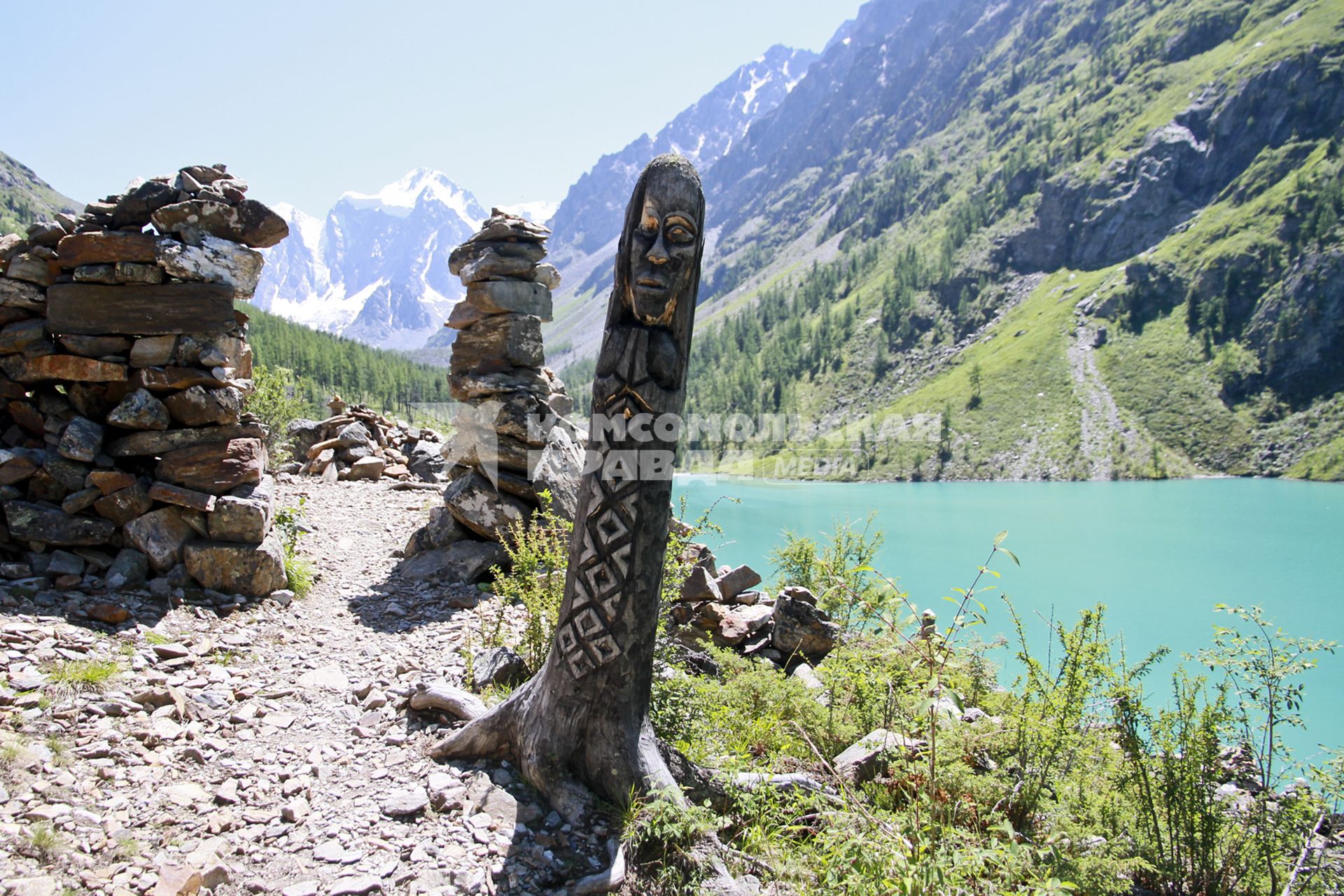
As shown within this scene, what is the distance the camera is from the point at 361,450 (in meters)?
16.9

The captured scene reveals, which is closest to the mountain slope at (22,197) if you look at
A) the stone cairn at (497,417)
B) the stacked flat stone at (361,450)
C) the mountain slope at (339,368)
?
the mountain slope at (339,368)

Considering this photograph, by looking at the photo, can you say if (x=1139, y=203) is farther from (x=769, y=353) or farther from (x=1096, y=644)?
(x=1096, y=644)

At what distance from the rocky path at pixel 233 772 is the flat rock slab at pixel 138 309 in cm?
285

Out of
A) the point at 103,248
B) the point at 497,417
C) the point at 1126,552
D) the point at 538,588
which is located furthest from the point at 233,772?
the point at 1126,552

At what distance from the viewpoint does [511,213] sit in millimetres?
11531

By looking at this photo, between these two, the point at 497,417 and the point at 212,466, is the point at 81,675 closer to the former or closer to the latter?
the point at 212,466

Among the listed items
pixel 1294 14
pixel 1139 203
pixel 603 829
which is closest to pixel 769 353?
pixel 1139 203

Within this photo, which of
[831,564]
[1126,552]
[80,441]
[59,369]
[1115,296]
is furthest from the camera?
[1115,296]

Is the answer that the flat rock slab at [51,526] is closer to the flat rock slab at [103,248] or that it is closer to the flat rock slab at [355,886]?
the flat rock slab at [103,248]

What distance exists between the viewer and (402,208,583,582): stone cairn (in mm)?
10055

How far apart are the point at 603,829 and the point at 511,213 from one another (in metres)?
10.0

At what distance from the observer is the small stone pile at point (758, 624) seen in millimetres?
8734

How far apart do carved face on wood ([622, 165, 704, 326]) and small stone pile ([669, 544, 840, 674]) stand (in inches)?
182

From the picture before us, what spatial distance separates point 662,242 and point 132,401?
6463mm
